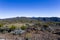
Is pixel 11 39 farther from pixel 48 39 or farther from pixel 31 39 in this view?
Answer: pixel 48 39

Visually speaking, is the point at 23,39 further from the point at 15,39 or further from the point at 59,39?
the point at 59,39

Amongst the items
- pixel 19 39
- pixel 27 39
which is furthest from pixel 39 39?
pixel 19 39

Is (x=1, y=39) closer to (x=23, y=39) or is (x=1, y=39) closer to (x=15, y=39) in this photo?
(x=15, y=39)

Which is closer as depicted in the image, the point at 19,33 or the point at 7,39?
the point at 7,39

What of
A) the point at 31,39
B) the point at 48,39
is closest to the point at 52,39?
the point at 48,39

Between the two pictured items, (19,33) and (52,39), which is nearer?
(52,39)

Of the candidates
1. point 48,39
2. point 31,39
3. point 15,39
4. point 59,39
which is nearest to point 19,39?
point 15,39
